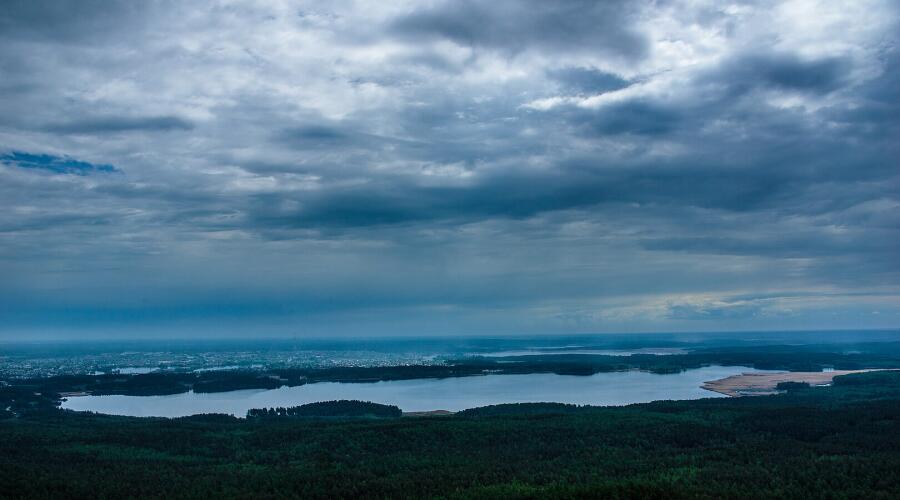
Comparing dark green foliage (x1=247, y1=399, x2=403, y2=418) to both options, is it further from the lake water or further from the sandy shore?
the sandy shore

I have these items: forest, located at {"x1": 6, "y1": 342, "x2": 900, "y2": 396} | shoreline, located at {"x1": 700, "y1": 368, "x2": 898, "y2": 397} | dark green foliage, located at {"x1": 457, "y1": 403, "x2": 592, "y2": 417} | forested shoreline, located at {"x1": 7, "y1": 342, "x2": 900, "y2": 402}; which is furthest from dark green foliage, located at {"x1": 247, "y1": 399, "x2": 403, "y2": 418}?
shoreline, located at {"x1": 700, "y1": 368, "x2": 898, "y2": 397}

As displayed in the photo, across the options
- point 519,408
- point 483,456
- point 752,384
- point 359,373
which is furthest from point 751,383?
point 483,456

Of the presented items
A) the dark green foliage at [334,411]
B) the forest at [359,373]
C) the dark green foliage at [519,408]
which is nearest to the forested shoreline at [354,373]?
the forest at [359,373]

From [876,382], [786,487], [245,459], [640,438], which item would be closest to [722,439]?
[640,438]

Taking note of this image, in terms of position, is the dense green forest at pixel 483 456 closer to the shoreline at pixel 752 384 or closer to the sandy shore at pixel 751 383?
the shoreline at pixel 752 384

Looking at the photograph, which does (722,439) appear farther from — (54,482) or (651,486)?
(54,482)

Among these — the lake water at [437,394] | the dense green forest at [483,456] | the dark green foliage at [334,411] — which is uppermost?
the dense green forest at [483,456]

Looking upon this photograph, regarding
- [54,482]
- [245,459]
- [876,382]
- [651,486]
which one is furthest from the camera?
[876,382]
